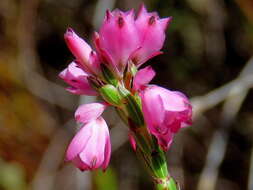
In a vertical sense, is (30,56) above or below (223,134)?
above

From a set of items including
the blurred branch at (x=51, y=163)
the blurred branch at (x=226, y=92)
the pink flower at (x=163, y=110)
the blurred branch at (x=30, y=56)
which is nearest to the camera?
the pink flower at (x=163, y=110)

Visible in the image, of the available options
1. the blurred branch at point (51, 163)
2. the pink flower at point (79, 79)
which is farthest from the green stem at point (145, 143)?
the blurred branch at point (51, 163)

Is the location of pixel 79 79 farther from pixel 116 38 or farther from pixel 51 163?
pixel 51 163

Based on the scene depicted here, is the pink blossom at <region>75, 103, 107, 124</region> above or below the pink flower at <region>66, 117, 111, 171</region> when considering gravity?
above

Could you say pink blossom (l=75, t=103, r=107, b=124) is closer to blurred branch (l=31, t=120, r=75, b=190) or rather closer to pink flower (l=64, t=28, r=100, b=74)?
pink flower (l=64, t=28, r=100, b=74)

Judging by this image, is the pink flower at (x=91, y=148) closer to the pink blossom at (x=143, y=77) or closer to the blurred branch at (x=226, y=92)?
the pink blossom at (x=143, y=77)

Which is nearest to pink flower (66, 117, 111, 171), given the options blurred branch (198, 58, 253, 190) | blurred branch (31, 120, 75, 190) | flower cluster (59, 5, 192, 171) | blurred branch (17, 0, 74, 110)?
flower cluster (59, 5, 192, 171)

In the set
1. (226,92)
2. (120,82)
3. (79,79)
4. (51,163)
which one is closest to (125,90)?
(120,82)
